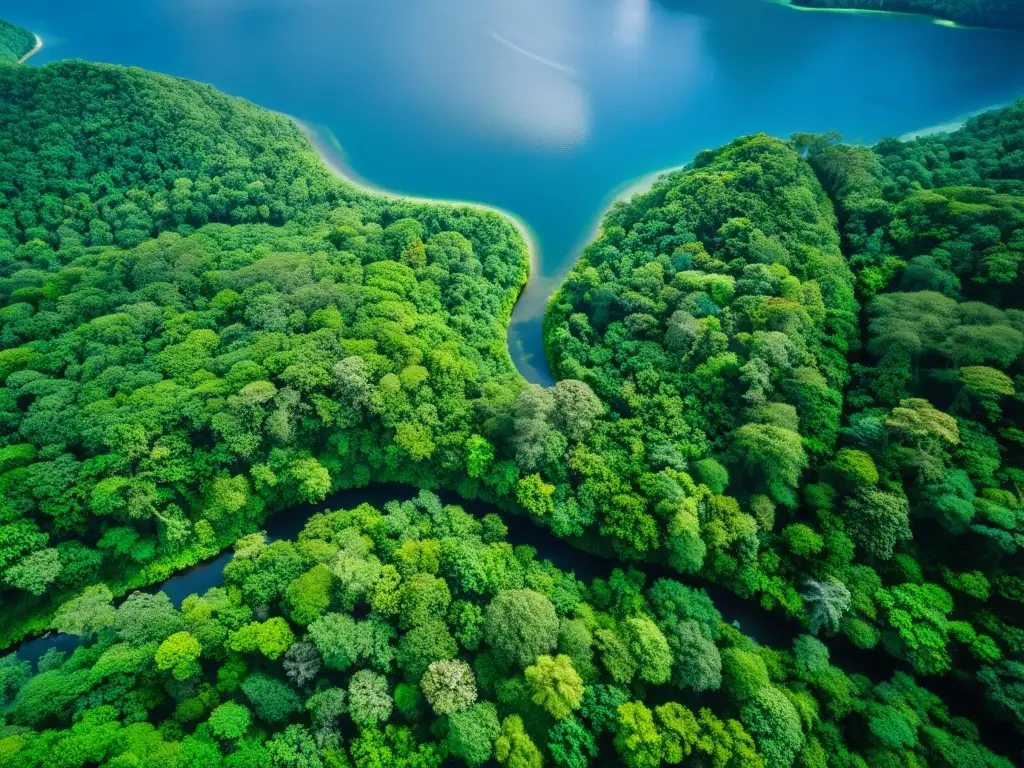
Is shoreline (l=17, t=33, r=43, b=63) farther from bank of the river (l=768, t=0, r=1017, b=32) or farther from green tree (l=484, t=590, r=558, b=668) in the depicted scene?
bank of the river (l=768, t=0, r=1017, b=32)

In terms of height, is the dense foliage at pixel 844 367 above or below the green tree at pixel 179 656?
above

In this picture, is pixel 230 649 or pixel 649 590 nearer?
pixel 230 649

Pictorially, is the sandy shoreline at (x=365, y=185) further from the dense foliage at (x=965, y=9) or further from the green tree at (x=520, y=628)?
the dense foliage at (x=965, y=9)

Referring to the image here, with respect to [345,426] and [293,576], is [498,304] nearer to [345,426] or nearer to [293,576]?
[345,426]

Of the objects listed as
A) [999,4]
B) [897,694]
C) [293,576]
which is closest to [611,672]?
[897,694]

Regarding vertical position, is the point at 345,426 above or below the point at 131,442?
above

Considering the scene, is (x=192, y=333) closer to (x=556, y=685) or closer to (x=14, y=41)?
(x=556, y=685)

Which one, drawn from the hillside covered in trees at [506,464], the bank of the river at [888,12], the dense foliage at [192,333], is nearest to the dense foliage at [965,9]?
the bank of the river at [888,12]
